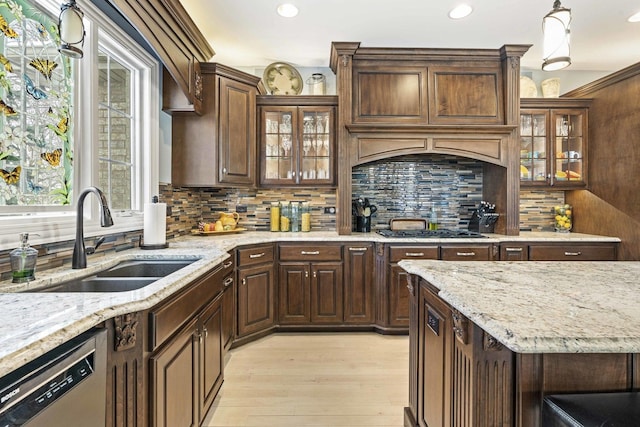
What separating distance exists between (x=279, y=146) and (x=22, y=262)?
8.22ft

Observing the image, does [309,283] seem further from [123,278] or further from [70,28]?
[70,28]

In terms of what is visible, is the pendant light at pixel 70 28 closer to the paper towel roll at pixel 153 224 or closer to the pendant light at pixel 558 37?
the paper towel roll at pixel 153 224

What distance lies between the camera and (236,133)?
325 cm

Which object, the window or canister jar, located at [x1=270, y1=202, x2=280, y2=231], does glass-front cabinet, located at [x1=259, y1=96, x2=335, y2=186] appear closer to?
canister jar, located at [x1=270, y1=202, x2=280, y2=231]

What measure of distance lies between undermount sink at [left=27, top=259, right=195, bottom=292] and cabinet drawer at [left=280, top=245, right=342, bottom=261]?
1.19 meters

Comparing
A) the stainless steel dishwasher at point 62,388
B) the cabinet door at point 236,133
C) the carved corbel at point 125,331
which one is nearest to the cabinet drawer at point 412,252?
the cabinet door at point 236,133

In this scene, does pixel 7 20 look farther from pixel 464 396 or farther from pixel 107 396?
pixel 464 396

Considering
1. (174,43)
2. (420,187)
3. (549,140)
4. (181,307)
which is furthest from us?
(420,187)

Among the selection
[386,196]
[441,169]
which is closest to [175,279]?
[386,196]

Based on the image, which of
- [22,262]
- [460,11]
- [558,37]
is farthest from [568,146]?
[22,262]

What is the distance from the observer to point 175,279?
1.43 meters

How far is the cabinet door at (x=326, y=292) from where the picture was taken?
10.4ft

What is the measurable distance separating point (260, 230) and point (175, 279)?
2.38 meters

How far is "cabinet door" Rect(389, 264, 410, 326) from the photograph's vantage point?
10.3 ft
